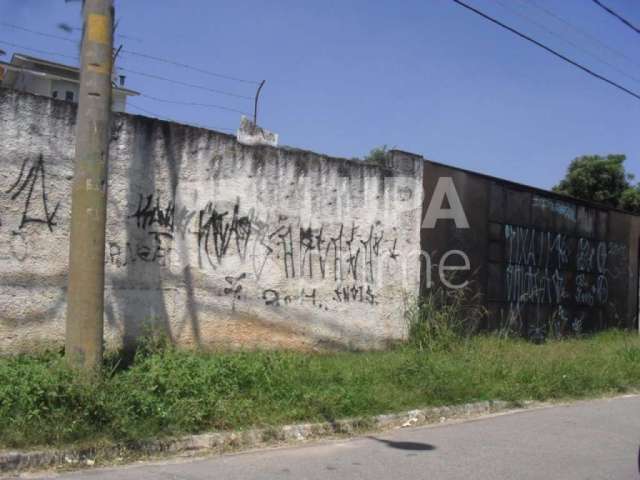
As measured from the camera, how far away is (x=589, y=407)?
9125 millimetres

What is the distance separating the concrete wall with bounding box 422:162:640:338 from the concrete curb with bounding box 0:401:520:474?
13.7ft

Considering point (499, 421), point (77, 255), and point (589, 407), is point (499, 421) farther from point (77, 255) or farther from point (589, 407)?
point (77, 255)

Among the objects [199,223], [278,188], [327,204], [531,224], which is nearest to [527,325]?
[531,224]

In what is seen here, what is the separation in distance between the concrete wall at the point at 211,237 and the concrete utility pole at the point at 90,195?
4.12 ft

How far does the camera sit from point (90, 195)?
6.61 m

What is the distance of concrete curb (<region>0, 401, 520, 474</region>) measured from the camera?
540 cm

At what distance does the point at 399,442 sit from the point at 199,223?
375 cm

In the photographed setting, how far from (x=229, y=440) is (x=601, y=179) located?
70.6 feet

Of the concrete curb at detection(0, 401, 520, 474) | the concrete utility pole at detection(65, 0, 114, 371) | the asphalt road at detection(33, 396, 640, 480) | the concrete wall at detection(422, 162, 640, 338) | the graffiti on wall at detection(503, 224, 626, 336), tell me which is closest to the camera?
the concrete curb at detection(0, 401, 520, 474)

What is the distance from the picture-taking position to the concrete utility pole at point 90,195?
6508mm

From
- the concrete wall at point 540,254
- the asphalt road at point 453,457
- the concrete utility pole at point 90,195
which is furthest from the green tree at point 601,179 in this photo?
the concrete utility pole at point 90,195

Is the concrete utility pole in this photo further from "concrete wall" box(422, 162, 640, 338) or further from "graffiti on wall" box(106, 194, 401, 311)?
"concrete wall" box(422, 162, 640, 338)

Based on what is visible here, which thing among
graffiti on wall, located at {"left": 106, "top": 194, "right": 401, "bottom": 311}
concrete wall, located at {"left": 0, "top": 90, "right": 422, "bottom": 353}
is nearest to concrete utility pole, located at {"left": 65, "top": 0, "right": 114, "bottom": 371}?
concrete wall, located at {"left": 0, "top": 90, "right": 422, "bottom": 353}

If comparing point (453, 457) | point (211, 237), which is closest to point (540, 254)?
point (211, 237)
